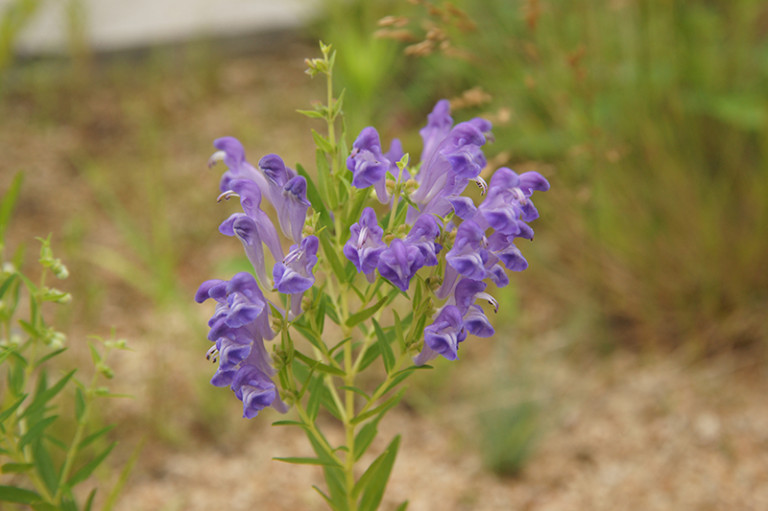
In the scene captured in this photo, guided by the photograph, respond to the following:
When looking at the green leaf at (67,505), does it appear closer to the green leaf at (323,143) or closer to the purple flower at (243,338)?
the purple flower at (243,338)

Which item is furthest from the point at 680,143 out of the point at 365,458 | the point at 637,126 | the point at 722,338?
the point at 365,458

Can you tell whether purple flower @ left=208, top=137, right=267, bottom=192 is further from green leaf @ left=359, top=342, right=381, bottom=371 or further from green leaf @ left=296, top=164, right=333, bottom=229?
green leaf @ left=359, top=342, right=381, bottom=371

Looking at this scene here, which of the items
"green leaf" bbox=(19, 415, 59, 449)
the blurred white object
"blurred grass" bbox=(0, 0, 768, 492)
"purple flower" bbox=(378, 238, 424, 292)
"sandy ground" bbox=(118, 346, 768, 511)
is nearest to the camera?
"purple flower" bbox=(378, 238, 424, 292)

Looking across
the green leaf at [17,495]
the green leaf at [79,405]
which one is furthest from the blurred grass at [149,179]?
the green leaf at [17,495]

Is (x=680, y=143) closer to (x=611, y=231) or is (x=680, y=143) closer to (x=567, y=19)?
(x=611, y=231)

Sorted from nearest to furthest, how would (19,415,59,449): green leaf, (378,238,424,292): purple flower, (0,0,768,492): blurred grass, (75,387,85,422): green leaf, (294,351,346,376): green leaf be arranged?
(378,238,424,292): purple flower
(294,351,346,376): green leaf
(19,415,59,449): green leaf
(75,387,85,422): green leaf
(0,0,768,492): blurred grass

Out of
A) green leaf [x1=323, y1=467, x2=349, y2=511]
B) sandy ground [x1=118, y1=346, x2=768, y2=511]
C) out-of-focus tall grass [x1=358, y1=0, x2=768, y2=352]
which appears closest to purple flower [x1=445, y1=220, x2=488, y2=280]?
green leaf [x1=323, y1=467, x2=349, y2=511]
